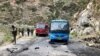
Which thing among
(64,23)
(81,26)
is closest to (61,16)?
(81,26)

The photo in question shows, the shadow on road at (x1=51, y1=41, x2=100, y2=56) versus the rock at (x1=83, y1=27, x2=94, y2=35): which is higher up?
the shadow on road at (x1=51, y1=41, x2=100, y2=56)

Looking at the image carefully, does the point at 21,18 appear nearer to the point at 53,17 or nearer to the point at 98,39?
the point at 53,17

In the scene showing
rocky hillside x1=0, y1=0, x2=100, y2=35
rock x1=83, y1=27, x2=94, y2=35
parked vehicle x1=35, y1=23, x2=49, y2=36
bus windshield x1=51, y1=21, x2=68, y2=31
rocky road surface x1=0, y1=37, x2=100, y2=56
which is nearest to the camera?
rocky road surface x1=0, y1=37, x2=100, y2=56

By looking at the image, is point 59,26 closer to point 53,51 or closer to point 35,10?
point 53,51

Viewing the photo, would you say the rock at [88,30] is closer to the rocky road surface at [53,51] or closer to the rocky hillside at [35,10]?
the rocky road surface at [53,51]

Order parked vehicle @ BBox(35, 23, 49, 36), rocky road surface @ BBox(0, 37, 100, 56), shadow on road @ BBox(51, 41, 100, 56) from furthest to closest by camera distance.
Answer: parked vehicle @ BBox(35, 23, 49, 36) < shadow on road @ BBox(51, 41, 100, 56) < rocky road surface @ BBox(0, 37, 100, 56)

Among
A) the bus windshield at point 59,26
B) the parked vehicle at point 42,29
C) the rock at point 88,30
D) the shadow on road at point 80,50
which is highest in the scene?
the bus windshield at point 59,26

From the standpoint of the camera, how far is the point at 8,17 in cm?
7119

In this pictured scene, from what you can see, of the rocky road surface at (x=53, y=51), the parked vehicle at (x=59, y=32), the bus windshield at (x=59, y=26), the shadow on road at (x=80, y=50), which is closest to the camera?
the rocky road surface at (x=53, y=51)

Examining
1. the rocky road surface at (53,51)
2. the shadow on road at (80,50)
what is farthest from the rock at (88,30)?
the rocky road surface at (53,51)

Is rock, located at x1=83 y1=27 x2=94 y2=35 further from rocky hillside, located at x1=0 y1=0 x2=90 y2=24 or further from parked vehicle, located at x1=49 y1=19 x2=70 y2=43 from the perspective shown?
rocky hillside, located at x1=0 y1=0 x2=90 y2=24

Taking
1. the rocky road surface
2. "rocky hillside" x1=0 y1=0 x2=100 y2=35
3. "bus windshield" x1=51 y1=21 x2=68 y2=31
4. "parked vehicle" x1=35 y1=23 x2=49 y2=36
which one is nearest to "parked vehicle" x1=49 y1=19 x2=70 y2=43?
"bus windshield" x1=51 y1=21 x2=68 y2=31

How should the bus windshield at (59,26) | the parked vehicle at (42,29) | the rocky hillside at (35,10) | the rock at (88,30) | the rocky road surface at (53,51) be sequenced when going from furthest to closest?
the rocky hillside at (35,10) → the parked vehicle at (42,29) → the rock at (88,30) → the bus windshield at (59,26) → the rocky road surface at (53,51)

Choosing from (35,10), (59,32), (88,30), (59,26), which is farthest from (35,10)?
(59,32)
